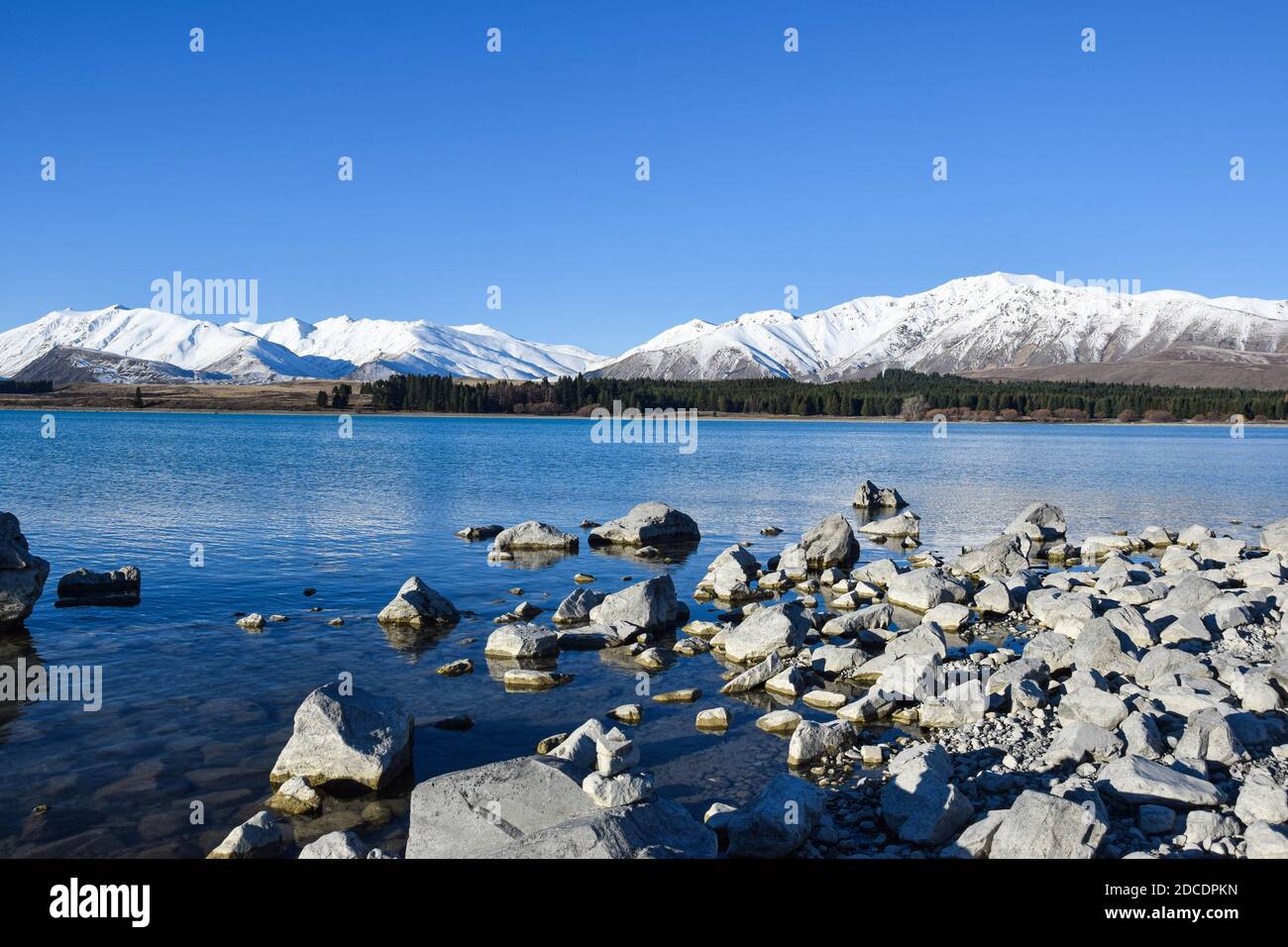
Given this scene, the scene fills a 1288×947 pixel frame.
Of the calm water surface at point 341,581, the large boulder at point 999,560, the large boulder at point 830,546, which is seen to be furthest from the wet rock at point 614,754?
the large boulder at point 830,546

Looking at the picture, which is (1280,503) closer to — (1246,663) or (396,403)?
(1246,663)

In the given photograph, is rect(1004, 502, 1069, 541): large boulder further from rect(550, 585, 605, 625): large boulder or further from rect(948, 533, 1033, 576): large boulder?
rect(550, 585, 605, 625): large boulder

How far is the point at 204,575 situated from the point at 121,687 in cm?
1140

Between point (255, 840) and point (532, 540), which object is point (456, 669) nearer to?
point (255, 840)

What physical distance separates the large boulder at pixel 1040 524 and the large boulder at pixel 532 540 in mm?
18929

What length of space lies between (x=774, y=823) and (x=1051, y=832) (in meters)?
3.10

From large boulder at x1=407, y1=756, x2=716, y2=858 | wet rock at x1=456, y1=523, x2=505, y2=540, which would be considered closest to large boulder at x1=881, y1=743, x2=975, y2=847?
large boulder at x1=407, y1=756, x2=716, y2=858

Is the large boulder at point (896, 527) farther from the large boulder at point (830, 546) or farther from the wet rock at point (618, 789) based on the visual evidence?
the wet rock at point (618, 789)

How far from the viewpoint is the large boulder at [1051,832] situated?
9.79 meters

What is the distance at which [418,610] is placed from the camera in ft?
75.3

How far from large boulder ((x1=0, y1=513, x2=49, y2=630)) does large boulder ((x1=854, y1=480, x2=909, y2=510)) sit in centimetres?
4053
